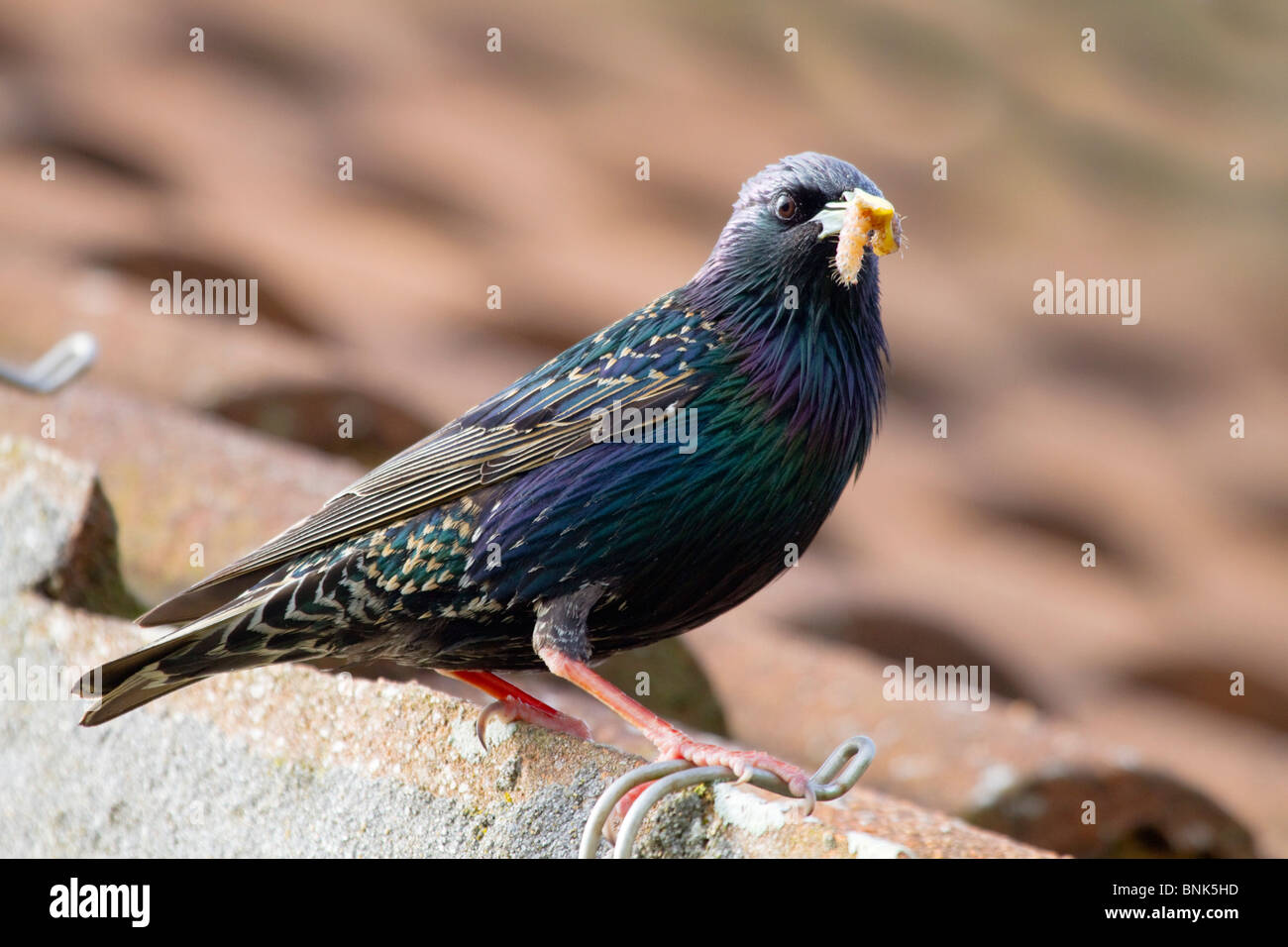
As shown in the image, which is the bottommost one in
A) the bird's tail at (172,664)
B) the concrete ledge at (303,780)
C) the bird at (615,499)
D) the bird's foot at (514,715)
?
the concrete ledge at (303,780)

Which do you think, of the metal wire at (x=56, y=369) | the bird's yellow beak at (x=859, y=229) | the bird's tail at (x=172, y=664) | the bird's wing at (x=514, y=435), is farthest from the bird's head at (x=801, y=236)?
the metal wire at (x=56, y=369)

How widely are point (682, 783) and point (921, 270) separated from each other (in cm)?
355

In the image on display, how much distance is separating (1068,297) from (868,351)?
2798 millimetres

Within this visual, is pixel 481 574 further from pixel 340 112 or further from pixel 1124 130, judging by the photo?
pixel 340 112

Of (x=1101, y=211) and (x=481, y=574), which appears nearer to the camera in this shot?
(x=481, y=574)

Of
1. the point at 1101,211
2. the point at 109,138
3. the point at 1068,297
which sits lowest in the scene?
the point at 1068,297

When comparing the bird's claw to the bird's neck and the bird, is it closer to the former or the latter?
the bird

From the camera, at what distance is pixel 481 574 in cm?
208

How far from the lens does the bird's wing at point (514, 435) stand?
2129 millimetres

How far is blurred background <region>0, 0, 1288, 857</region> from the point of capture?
4711 mm

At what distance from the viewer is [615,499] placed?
204 centimetres

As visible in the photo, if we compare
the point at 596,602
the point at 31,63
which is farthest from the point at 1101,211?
the point at 31,63

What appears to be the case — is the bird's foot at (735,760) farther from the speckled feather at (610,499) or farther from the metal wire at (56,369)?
the metal wire at (56,369)

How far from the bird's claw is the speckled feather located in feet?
1.08
